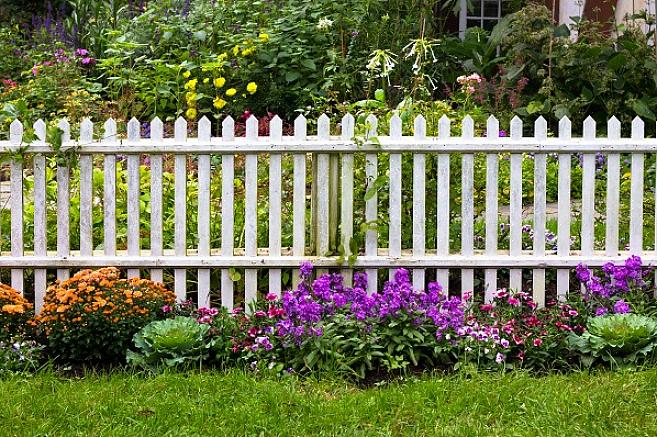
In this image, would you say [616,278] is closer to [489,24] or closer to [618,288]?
[618,288]

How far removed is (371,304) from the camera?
4910mm

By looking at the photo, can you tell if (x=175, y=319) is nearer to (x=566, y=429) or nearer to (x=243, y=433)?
(x=243, y=433)

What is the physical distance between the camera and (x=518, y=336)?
4.82 m

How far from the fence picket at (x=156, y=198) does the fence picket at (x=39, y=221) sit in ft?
1.87

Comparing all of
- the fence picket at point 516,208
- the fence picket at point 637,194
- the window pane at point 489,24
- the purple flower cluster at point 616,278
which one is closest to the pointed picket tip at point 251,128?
the fence picket at point 516,208

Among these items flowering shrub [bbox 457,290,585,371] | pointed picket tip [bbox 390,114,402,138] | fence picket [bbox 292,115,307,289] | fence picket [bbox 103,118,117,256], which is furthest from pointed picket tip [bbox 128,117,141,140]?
flowering shrub [bbox 457,290,585,371]

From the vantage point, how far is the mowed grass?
390cm

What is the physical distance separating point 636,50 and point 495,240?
4.57m

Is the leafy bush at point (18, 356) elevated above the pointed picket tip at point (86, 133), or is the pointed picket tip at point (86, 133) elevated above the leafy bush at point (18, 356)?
the pointed picket tip at point (86, 133)

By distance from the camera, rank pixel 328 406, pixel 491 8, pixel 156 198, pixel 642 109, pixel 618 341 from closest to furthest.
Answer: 1. pixel 328 406
2. pixel 618 341
3. pixel 156 198
4. pixel 642 109
5. pixel 491 8

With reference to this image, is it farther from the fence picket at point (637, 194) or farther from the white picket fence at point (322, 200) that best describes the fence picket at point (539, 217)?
the fence picket at point (637, 194)

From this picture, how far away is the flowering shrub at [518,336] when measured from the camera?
470 cm

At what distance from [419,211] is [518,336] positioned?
36.5 inches

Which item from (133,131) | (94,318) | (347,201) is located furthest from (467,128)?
(94,318)
